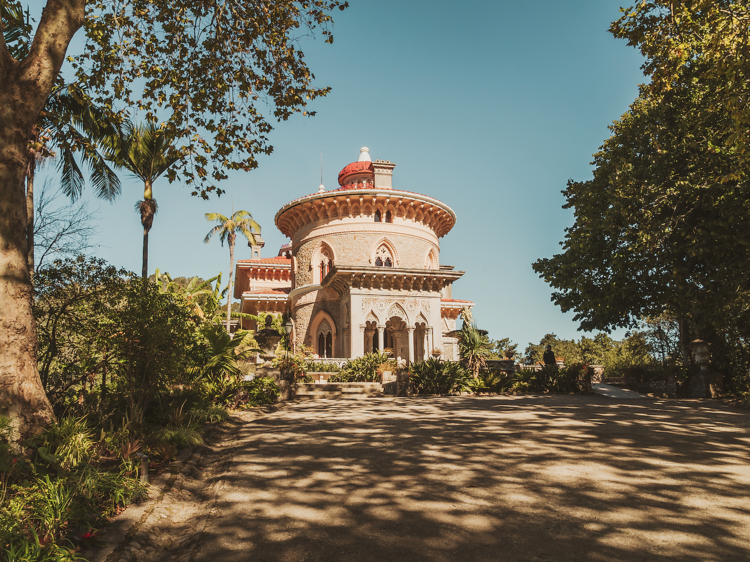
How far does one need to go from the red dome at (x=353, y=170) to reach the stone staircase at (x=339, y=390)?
2065 centimetres

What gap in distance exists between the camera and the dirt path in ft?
11.6

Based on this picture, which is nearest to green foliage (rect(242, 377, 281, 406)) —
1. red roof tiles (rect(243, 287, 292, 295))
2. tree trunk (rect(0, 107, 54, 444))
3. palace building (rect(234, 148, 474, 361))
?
tree trunk (rect(0, 107, 54, 444))

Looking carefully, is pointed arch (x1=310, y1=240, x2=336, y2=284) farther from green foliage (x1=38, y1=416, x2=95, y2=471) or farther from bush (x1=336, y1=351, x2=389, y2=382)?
green foliage (x1=38, y1=416, x2=95, y2=471)

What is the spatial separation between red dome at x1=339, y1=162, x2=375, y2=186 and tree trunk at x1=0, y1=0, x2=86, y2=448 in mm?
28469

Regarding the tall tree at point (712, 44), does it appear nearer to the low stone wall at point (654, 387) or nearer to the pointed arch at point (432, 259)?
the low stone wall at point (654, 387)

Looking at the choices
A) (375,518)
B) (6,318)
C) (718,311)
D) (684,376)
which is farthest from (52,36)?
(684,376)

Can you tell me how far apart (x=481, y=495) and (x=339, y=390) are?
37.4 feet

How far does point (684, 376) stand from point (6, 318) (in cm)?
1787

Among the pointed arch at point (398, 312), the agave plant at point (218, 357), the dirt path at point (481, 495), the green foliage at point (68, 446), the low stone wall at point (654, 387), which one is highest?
the pointed arch at point (398, 312)

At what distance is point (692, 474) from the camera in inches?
203

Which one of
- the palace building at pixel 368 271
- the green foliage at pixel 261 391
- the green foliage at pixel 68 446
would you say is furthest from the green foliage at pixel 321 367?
the green foliage at pixel 68 446

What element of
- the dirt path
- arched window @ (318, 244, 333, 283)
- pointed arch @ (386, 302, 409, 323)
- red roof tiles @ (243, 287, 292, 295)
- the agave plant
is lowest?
the dirt path

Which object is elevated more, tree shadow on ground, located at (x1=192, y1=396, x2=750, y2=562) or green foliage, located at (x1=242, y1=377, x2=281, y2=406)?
green foliage, located at (x1=242, y1=377, x2=281, y2=406)

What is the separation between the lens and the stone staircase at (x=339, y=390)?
49.4 ft
